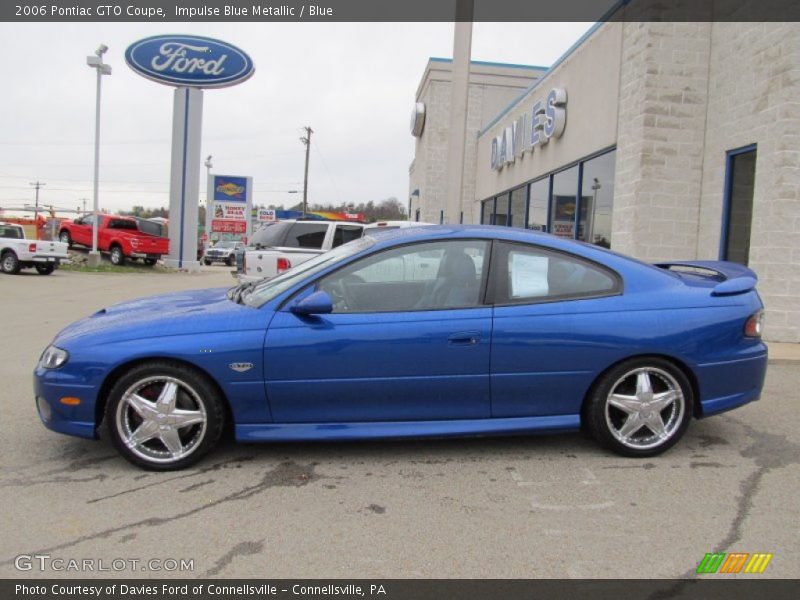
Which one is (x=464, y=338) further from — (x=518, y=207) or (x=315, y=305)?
(x=518, y=207)

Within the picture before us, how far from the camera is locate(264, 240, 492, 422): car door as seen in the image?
3.71m

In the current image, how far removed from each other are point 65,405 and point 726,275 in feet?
14.7

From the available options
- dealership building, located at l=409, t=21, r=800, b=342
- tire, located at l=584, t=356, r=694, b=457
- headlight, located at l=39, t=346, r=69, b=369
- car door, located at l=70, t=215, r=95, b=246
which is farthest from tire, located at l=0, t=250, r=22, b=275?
tire, located at l=584, t=356, r=694, b=457

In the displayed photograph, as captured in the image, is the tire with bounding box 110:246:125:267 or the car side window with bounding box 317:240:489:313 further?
the tire with bounding box 110:246:125:267

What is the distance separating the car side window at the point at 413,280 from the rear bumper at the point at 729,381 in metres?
1.59

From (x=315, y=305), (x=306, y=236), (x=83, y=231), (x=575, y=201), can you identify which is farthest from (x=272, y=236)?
(x=83, y=231)

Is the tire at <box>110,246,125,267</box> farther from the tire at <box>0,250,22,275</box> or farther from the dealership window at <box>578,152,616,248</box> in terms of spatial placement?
the dealership window at <box>578,152,616,248</box>

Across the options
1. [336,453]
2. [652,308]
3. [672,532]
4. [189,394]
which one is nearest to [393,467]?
[336,453]

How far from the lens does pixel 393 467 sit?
3.90 m

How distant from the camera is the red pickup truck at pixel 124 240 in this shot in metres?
24.7

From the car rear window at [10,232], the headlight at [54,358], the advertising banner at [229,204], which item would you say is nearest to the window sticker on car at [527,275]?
the headlight at [54,358]

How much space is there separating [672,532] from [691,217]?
25.3 ft

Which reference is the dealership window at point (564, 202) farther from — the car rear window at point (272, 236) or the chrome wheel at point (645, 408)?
the chrome wheel at point (645, 408)
